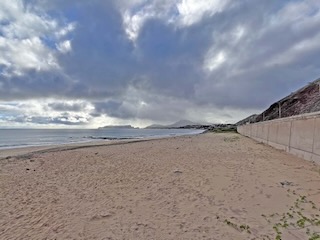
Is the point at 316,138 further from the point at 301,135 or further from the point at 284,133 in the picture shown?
the point at 284,133

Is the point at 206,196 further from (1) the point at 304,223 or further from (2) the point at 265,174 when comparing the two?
(2) the point at 265,174

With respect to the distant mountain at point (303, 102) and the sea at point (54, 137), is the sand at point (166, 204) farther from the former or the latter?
the sea at point (54, 137)

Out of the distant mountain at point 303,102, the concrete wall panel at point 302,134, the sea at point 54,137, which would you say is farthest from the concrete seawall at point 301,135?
the sea at point 54,137

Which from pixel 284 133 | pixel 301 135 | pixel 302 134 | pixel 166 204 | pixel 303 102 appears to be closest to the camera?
pixel 166 204

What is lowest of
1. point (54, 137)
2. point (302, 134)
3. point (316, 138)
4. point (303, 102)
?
point (54, 137)

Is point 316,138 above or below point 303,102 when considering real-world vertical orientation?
below

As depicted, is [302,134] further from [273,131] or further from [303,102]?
[303,102]

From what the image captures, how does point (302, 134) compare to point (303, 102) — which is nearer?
point (302, 134)

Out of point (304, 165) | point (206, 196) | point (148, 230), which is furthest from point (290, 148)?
point (148, 230)

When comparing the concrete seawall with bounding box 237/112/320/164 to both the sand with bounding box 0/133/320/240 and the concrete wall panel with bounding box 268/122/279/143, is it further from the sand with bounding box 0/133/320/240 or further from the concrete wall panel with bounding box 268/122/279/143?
the sand with bounding box 0/133/320/240

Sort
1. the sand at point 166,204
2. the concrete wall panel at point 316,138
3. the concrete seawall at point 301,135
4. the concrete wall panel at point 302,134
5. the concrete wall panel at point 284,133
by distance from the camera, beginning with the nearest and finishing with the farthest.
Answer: the sand at point 166,204
the concrete wall panel at point 316,138
the concrete seawall at point 301,135
the concrete wall panel at point 302,134
the concrete wall panel at point 284,133

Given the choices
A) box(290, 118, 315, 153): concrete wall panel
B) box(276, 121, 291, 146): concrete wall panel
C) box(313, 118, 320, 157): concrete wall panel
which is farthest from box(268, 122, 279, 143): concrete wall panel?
box(313, 118, 320, 157): concrete wall panel

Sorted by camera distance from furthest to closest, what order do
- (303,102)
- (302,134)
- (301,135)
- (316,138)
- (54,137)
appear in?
(54,137) → (303,102) → (301,135) → (302,134) → (316,138)

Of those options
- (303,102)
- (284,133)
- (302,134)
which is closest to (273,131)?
(284,133)
